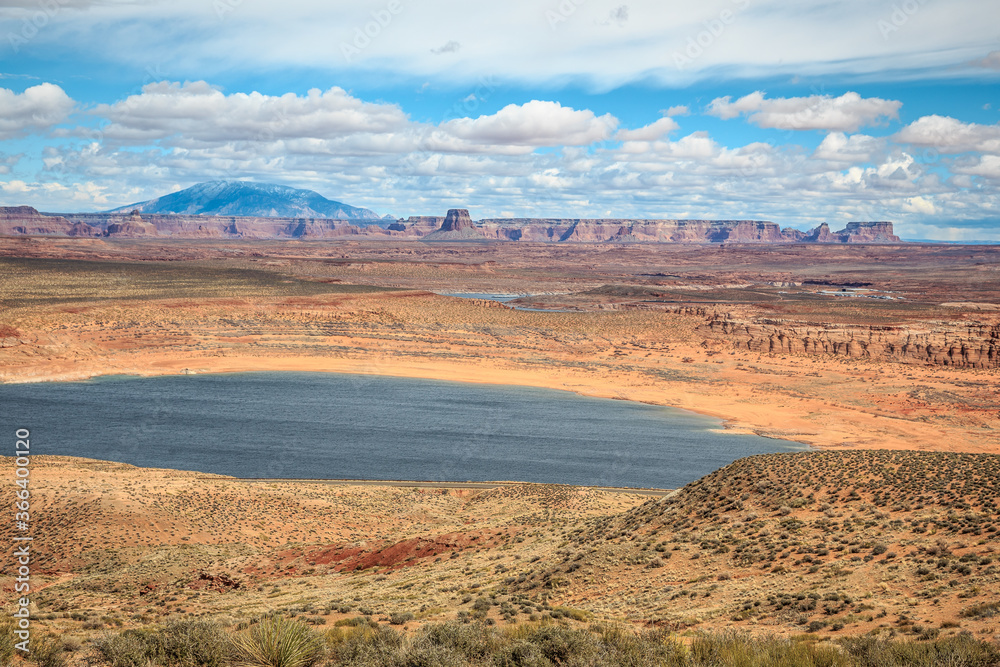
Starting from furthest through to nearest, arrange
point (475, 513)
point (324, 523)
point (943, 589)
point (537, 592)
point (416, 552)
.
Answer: point (475, 513), point (324, 523), point (416, 552), point (537, 592), point (943, 589)

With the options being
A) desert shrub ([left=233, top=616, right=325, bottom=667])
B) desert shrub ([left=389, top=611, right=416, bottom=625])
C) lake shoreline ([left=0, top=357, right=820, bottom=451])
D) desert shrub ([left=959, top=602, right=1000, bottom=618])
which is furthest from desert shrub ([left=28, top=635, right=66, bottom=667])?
lake shoreline ([left=0, top=357, right=820, bottom=451])

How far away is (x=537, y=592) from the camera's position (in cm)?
1786

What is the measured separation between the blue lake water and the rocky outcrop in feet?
90.3

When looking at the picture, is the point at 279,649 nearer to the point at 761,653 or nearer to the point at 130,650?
the point at 130,650

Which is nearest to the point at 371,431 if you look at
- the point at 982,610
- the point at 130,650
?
the point at 130,650

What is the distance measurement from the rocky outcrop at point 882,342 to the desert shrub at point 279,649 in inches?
2639

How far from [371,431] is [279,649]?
31683 mm

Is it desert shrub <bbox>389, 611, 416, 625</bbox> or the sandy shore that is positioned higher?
desert shrub <bbox>389, 611, 416, 625</bbox>

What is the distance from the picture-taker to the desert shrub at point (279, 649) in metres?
11.3

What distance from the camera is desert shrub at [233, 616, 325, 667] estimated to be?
37.2ft

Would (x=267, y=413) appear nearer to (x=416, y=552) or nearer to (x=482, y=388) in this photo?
(x=482, y=388)

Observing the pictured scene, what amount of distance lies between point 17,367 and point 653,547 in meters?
56.2

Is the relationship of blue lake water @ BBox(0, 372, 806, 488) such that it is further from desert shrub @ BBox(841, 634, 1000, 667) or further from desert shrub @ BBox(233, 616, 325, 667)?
desert shrub @ BBox(841, 634, 1000, 667)

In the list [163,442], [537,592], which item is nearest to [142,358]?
[163,442]
